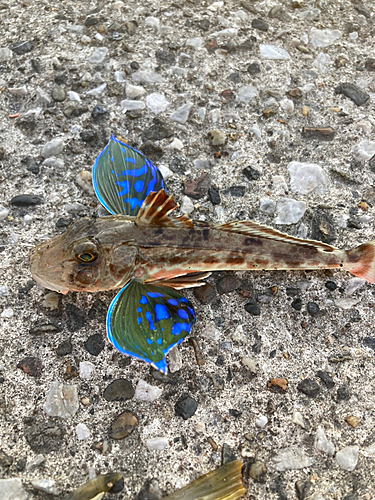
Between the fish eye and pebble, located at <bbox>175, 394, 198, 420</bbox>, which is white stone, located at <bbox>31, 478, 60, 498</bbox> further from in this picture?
the fish eye

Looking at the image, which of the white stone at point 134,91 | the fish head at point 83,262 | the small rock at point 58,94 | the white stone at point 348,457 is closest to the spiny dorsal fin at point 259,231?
the fish head at point 83,262

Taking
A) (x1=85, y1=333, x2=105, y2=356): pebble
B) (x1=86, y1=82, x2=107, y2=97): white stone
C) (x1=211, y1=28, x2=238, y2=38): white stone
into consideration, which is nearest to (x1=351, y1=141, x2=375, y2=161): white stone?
(x1=211, y1=28, x2=238, y2=38): white stone

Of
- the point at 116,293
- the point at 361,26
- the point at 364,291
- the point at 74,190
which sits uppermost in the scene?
the point at 361,26

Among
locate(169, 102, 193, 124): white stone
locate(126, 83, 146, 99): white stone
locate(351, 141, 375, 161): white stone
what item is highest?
locate(126, 83, 146, 99): white stone

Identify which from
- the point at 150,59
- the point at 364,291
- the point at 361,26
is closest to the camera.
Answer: the point at 364,291

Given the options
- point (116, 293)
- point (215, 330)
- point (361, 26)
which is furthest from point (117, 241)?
point (361, 26)

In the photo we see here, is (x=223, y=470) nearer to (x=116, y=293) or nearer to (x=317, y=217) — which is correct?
(x=116, y=293)
